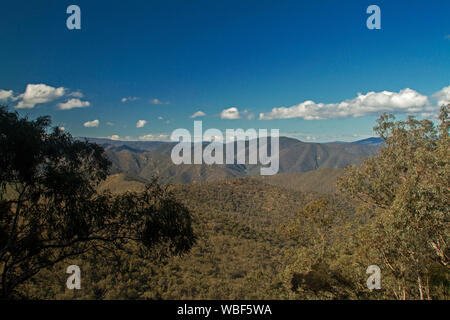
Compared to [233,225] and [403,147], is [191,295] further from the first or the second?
[233,225]

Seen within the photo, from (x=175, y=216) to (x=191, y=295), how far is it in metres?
29.0

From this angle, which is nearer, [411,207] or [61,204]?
[61,204]

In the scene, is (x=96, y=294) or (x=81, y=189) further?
(x=96, y=294)

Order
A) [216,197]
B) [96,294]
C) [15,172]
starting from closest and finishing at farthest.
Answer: [15,172]
[96,294]
[216,197]

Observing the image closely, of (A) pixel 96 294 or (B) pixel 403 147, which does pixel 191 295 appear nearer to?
(A) pixel 96 294

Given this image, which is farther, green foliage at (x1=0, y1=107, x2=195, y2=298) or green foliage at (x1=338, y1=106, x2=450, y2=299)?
green foliage at (x1=338, y1=106, x2=450, y2=299)

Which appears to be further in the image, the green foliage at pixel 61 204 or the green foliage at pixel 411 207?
the green foliage at pixel 411 207

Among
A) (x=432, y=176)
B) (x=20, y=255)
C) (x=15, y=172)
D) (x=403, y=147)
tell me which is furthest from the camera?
(x=403, y=147)

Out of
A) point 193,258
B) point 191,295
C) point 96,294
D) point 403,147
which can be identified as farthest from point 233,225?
point 403,147

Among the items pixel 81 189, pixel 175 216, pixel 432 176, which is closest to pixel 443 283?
pixel 432 176

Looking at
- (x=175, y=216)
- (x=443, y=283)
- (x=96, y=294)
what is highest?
(x=175, y=216)

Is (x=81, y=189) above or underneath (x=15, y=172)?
underneath

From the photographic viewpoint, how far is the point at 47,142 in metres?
6.80

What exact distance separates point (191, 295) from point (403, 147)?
28729 millimetres
